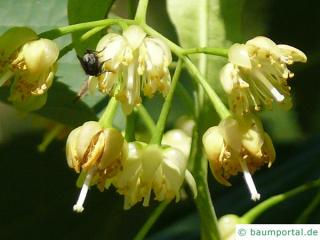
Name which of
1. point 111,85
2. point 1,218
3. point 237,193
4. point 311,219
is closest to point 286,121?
point 237,193

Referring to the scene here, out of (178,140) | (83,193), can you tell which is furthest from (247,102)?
(178,140)

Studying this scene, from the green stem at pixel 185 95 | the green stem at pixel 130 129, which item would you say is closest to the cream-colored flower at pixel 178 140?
the green stem at pixel 185 95

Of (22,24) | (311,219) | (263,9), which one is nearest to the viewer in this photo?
(22,24)

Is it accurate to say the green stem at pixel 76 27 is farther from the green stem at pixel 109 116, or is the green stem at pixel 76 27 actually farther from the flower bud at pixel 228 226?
the flower bud at pixel 228 226

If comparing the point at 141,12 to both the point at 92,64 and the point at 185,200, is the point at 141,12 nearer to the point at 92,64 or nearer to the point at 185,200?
the point at 92,64

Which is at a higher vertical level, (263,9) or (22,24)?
(22,24)

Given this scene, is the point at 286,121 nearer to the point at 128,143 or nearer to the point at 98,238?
the point at 98,238

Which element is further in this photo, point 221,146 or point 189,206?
point 189,206

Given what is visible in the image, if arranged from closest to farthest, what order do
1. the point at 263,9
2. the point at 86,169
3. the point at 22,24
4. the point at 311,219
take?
the point at 86,169
the point at 22,24
the point at 311,219
the point at 263,9
